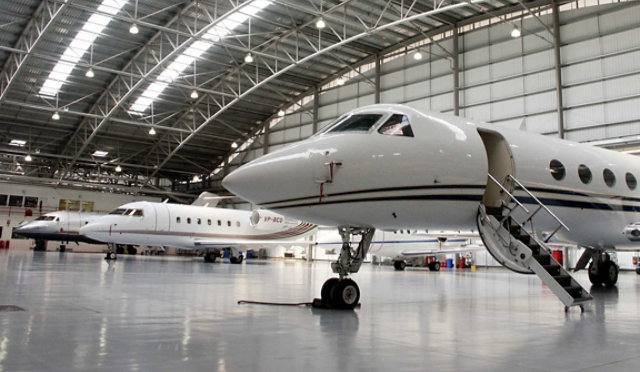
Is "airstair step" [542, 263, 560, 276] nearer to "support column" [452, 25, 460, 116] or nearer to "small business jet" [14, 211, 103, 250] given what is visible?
"support column" [452, 25, 460, 116]

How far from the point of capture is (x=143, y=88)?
40.7 metres

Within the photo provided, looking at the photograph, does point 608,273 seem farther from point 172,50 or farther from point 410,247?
point 172,50

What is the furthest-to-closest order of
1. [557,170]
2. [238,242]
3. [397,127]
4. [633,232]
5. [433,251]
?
1. [238,242]
2. [433,251]
3. [633,232]
4. [557,170]
5. [397,127]

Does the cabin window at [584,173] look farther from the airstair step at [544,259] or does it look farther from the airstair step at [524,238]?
the airstair step at [544,259]

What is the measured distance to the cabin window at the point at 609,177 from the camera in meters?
10.9

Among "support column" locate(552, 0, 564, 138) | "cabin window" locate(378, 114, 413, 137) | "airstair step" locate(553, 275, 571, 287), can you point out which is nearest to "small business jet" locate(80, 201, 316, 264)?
"support column" locate(552, 0, 564, 138)

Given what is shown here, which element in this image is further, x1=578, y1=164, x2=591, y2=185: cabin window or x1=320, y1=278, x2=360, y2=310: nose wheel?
x1=578, y1=164, x2=591, y2=185: cabin window

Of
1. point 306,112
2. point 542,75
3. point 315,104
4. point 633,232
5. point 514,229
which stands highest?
point 315,104

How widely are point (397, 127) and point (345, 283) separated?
275cm

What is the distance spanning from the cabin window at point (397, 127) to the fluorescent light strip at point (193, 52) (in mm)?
21303

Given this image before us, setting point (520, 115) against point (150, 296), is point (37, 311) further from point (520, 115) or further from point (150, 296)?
point (520, 115)

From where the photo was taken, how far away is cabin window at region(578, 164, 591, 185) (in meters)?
10.3

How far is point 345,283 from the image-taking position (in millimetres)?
8500

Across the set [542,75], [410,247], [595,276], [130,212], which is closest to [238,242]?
[130,212]
